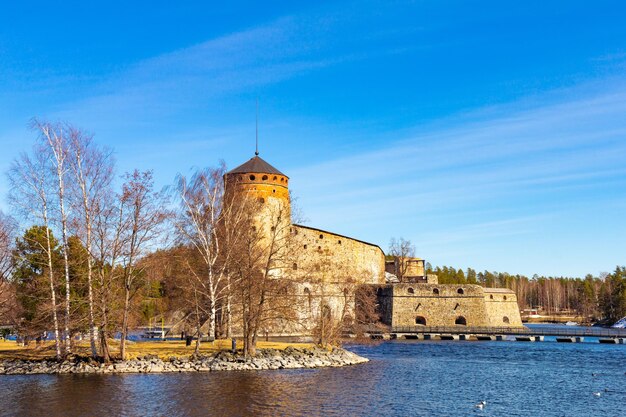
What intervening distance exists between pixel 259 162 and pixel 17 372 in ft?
88.1

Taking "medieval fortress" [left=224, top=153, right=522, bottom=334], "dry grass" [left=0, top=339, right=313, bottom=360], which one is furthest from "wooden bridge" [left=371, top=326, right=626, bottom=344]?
"dry grass" [left=0, top=339, right=313, bottom=360]

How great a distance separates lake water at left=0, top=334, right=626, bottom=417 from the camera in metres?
17.5

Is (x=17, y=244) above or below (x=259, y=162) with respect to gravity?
below

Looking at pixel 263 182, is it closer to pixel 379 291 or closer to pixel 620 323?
pixel 379 291

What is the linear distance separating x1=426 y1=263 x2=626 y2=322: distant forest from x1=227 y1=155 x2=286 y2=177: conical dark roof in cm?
5748

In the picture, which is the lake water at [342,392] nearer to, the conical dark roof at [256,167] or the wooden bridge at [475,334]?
the wooden bridge at [475,334]

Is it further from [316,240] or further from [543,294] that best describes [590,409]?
[543,294]

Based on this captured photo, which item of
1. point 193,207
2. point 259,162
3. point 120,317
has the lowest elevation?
point 120,317

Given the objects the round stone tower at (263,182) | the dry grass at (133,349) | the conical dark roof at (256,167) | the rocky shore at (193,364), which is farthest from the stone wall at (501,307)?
the rocky shore at (193,364)

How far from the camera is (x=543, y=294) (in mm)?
126188

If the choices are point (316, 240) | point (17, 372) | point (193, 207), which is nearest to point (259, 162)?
point (316, 240)

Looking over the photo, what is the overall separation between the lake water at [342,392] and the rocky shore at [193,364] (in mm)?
1001

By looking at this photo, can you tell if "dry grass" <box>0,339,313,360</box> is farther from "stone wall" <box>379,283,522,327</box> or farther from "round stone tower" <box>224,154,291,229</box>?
"stone wall" <box>379,283,522,327</box>

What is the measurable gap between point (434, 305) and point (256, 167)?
20.5m
